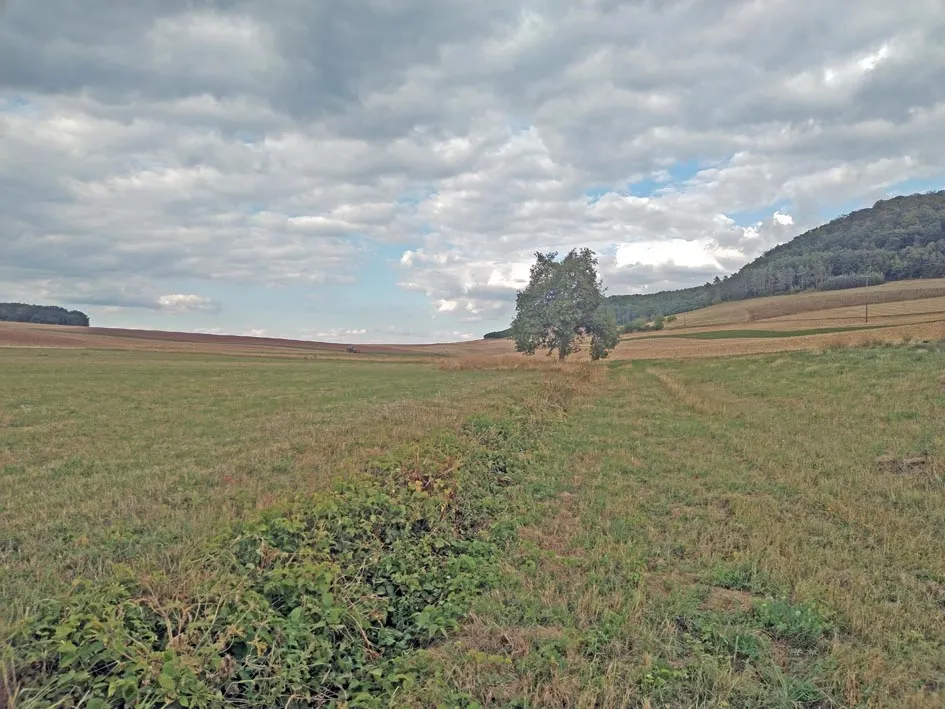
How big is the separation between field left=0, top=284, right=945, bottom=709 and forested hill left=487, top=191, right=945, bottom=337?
9305 centimetres

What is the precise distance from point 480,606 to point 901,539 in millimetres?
5607

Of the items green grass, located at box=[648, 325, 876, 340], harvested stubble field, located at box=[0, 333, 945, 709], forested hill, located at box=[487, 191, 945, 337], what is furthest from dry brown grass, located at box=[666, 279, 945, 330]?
harvested stubble field, located at box=[0, 333, 945, 709]

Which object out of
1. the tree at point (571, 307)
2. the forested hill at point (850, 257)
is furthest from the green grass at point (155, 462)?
the forested hill at point (850, 257)

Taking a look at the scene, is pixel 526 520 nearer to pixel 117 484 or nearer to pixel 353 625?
pixel 353 625

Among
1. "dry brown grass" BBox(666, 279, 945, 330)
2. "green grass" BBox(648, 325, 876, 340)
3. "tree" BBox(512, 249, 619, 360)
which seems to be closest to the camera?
"tree" BBox(512, 249, 619, 360)

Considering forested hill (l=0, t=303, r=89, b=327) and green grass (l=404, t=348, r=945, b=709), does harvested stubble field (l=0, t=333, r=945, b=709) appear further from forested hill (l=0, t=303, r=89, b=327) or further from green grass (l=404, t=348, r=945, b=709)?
forested hill (l=0, t=303, r=89, b=327)

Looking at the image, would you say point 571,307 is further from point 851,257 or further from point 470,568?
point 851,257

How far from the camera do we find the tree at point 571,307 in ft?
186

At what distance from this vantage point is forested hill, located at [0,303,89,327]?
383 ft

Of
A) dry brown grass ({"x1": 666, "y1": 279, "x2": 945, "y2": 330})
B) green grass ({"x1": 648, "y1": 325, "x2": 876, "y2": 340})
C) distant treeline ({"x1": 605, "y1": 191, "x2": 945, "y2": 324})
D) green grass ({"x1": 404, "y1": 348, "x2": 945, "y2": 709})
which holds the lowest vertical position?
green grass ({"x1": 404, "y1": 348, "x2": 945, "y2": 709})

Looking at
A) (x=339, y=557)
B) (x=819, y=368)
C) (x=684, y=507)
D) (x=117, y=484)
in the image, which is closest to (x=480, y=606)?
(x=339, y=557)

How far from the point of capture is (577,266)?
57.6 meters

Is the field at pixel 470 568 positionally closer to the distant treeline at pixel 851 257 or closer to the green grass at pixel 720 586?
the green grass at pixel 720 586

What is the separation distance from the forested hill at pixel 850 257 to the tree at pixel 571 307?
42900 mm
